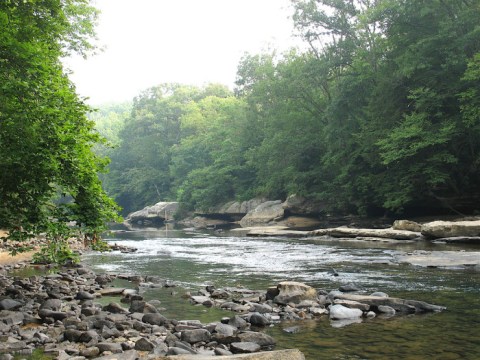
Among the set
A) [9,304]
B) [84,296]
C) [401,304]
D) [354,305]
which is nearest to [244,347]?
[354,305]

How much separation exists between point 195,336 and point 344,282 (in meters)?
6.51

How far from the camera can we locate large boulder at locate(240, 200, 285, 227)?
146 feet

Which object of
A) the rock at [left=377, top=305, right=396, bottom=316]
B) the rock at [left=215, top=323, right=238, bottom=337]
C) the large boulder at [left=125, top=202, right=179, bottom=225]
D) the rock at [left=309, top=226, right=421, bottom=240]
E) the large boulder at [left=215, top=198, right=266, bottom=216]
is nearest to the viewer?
the rock at [left=215, top=323, right=238, bottom=337]

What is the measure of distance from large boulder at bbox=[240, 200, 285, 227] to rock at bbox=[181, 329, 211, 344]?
37.2 meters

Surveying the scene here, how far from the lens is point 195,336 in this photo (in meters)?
6.88

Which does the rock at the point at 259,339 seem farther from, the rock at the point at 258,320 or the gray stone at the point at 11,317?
the gray stone at the point at 11,317

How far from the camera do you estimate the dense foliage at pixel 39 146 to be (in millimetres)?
8336

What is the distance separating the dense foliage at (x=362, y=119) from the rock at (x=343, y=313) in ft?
69.2

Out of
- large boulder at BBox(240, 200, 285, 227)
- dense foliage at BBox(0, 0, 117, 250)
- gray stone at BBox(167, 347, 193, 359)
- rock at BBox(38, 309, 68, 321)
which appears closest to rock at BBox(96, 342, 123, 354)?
gray stone at BBox(167, 347, 193, 359)

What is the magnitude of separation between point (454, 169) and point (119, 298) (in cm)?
2641

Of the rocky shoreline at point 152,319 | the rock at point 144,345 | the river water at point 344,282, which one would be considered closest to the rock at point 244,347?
the rocky shoreline at point 152,319

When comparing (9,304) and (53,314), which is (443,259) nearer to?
(53,314)

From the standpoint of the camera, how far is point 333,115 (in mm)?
38562

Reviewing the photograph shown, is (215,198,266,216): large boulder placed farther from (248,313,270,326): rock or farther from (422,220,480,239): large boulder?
(248,313,270,326): rock
